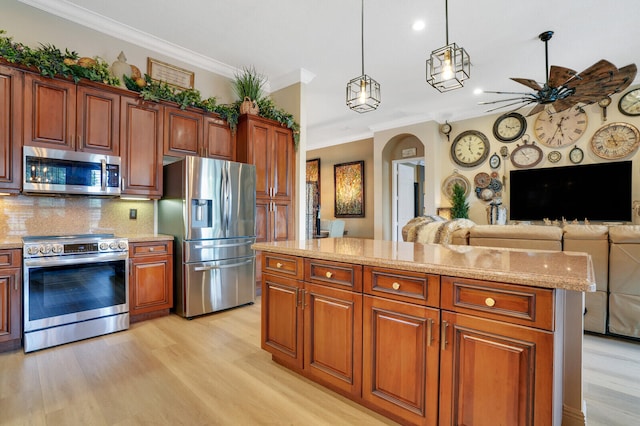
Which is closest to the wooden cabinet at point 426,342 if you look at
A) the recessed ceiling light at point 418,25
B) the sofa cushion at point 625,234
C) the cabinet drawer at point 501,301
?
the cabinet drawer at point 501,301

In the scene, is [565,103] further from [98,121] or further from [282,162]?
[98,121]

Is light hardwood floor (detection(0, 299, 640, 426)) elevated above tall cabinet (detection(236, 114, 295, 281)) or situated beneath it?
situated beneath

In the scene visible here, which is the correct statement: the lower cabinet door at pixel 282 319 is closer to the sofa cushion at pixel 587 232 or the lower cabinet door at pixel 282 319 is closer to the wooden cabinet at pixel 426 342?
the wooden cabinet at pixel 426 342

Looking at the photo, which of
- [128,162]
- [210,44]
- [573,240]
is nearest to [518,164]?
[573,240]

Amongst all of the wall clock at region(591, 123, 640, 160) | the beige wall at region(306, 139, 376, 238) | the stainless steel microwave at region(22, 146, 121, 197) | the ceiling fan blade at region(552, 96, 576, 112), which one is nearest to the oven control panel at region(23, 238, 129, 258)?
the stainless steel microwave at region(22, 146, 121, 197)

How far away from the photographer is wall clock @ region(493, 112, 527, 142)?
18.9 ft

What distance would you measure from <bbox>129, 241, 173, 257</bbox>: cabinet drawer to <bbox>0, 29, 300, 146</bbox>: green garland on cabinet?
1518 millimetres

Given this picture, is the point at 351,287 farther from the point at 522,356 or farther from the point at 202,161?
the point at 202,161

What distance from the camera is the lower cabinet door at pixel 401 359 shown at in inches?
56.6

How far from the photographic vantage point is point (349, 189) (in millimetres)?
8289

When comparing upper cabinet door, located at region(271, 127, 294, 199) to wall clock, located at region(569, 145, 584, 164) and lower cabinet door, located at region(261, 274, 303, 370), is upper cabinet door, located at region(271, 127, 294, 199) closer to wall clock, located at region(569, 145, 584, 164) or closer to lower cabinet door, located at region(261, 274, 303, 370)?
lower cabinet door, located at region(261, 274, 303, 370)

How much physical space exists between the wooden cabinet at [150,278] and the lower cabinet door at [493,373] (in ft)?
9.63

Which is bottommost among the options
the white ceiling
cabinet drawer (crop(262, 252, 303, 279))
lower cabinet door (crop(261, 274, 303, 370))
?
lower cabinet door (crop(261, 274, 303, 370))

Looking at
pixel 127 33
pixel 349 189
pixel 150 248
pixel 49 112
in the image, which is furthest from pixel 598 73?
pixel 349 189
